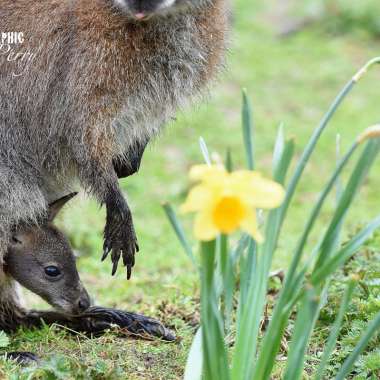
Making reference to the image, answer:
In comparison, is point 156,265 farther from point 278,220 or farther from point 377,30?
point 377,30

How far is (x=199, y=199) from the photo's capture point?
6.56 ft

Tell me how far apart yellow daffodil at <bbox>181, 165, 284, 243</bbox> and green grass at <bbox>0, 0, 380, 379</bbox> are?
1.13 meters

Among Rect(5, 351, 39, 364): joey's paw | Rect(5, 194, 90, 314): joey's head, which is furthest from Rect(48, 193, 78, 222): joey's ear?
Rect(5, 351, 39, 364): joey's paw

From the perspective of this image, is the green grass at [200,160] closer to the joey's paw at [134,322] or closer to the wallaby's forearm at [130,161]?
the joey's paw at [134,322]

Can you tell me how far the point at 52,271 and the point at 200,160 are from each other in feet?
13.4

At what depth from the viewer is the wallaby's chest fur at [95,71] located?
3752 millimetres

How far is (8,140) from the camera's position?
3867mm

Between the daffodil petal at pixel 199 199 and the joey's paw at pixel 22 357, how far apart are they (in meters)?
1.67

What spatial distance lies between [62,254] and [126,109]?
723mm

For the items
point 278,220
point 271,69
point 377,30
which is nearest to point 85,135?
point 278,220

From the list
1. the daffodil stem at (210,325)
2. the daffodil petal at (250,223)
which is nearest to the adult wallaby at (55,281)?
the daffodil stem at (210,325)

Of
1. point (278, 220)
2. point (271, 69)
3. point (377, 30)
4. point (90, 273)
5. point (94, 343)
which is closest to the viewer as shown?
point (278, 220)

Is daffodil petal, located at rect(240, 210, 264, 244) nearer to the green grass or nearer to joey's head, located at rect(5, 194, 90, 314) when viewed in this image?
the green grass

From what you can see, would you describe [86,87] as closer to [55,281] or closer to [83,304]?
[55,281]
